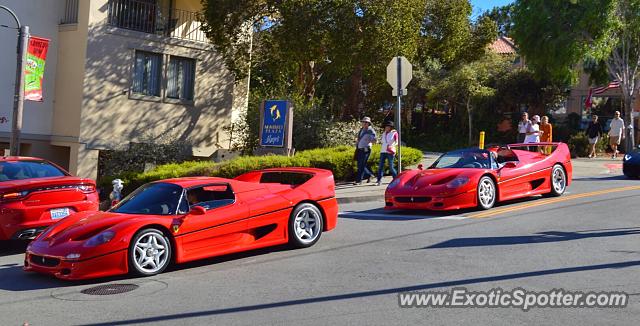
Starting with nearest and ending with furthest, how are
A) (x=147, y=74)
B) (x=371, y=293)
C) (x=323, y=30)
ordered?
(x=371, y=293), (x=323, y=30), (x=147, y=74)

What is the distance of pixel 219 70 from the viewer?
2450 cm

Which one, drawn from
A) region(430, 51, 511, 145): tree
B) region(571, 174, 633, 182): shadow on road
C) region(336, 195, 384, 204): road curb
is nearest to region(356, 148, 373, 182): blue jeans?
region(336, 195, 384, 204): road curb

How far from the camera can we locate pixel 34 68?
16.7 meters

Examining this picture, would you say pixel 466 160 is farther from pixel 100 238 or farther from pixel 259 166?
pixel 100 238

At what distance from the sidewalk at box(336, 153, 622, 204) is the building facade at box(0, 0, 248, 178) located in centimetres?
822

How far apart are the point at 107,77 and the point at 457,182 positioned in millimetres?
13227

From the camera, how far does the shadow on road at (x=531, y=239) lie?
9.33m

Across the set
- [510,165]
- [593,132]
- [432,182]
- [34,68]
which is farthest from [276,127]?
[593,132]

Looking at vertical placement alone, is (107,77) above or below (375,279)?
above

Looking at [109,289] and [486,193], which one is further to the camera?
[486,193]

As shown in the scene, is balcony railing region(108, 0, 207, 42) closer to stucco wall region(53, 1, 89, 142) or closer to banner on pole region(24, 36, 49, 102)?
stucco wall region(53, 1, 89, 142)

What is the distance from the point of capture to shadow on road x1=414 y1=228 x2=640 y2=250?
9329mm

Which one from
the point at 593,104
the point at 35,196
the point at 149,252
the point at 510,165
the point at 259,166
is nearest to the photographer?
A: the point at 149,252

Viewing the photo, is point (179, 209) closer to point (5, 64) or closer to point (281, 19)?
point (281, 19)
